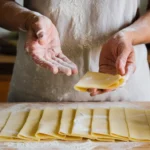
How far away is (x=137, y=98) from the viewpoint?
1.33 m

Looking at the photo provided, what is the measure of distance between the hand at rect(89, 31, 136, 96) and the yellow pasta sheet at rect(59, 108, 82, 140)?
9 centimetres

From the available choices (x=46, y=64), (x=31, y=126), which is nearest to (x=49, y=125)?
(x=31, y=126)

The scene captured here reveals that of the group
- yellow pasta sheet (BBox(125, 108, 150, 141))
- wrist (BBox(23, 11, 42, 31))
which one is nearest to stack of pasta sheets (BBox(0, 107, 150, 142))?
yellow pasta sheet (BBox(125, 108, 150, 141))

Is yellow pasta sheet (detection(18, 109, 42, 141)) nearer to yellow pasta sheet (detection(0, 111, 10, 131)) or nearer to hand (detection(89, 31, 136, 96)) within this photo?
yellow pasta sheet (detection(0, 111, 10, 131))

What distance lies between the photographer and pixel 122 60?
1.10m

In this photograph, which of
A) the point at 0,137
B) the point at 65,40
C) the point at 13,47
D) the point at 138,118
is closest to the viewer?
the point at 0,137

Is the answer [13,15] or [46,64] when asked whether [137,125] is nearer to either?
[46,64]

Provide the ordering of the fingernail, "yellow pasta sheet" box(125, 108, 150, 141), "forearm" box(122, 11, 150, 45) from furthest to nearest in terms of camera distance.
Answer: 1. "forearm" box(122, 11, 150, 45)
2. the fingernail
3. "yellow pasta sheet" box(125, 108, 150, 141)

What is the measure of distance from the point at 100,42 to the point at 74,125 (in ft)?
1.04

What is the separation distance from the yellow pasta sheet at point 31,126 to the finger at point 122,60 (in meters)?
0.24

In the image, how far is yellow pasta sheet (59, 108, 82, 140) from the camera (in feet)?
3.37

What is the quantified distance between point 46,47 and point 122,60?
0.22 m

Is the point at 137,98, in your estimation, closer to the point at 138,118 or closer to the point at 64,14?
the point at 138,118

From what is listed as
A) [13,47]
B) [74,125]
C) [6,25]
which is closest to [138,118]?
[74,125]
